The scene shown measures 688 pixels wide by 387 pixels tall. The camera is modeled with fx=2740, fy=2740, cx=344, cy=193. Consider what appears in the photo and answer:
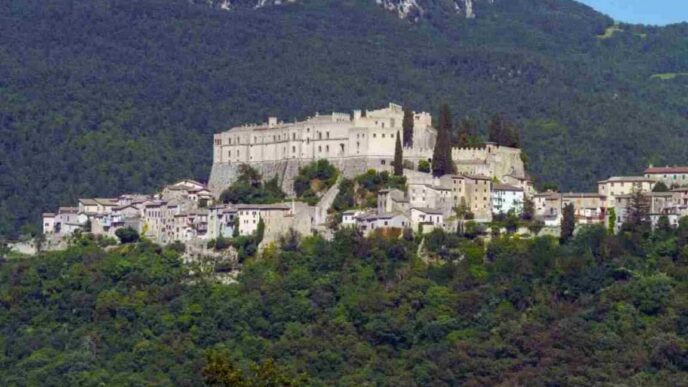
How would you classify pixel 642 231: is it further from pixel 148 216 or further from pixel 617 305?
pixel 148 216

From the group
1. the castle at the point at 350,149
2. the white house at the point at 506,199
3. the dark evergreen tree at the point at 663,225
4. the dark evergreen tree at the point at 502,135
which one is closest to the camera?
the dark evergreen tree at the point at 663,225

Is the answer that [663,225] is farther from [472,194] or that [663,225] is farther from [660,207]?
[472,194]

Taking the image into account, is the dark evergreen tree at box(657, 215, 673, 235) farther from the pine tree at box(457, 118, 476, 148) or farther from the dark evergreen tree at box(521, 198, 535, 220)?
the pine tree at box(457, 118, 476, 148)

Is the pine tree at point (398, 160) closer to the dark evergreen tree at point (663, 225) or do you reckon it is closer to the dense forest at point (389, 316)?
the dense forest at point (389, 316)

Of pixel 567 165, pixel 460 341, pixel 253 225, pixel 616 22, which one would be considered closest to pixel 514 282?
pixel 460 341

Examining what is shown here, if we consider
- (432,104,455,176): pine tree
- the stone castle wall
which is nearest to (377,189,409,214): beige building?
(432,104,455,176): pine tree

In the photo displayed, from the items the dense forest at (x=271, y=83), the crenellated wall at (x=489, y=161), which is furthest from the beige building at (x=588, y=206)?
the dense forest at (x=271, y=83)
